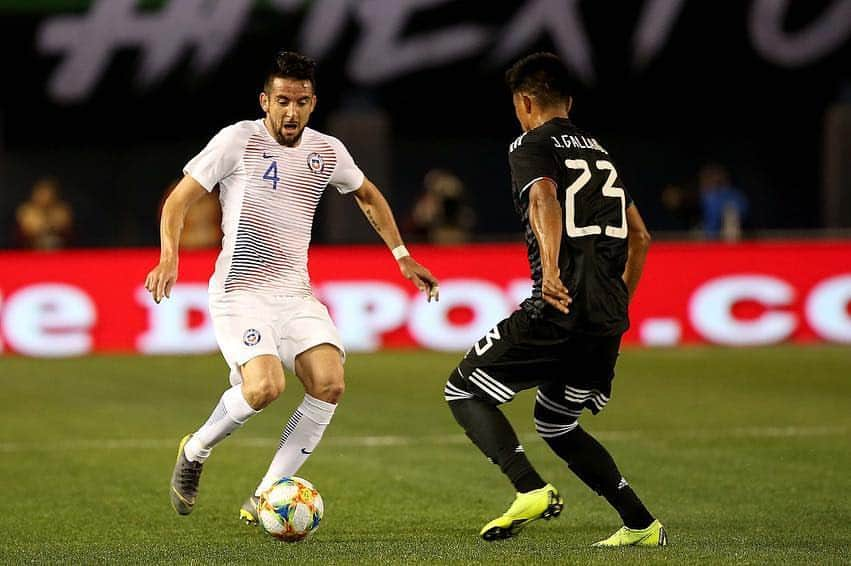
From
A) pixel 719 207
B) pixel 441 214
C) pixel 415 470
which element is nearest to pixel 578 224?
pixel 415 470

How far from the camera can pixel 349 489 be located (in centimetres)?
921

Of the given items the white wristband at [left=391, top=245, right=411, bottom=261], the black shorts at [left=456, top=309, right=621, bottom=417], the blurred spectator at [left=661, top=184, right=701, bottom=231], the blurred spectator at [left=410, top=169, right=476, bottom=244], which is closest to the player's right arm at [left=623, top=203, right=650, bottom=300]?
the black shorts at [left=456, top=309, right=621, bottom=417]

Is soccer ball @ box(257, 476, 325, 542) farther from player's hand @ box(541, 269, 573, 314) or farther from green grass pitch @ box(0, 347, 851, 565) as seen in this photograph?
player's hand @ box(541, 269, 573, 314)

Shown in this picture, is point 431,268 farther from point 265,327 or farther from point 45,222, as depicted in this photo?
point 265,327

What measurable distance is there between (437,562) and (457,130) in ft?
81.3

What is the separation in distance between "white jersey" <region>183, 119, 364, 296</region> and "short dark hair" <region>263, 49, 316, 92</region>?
0.93 feet

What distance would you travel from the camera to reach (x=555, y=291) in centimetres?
677

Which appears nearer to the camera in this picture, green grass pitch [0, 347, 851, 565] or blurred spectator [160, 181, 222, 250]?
green grass pitch [0, 347, 851, 565]

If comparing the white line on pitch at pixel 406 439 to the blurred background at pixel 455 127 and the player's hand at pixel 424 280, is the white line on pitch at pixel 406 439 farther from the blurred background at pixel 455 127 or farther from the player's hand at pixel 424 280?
the blurred background at pixel 455 127

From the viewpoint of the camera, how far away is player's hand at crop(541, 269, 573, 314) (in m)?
6.77

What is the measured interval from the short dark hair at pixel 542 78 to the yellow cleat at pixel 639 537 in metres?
1.81

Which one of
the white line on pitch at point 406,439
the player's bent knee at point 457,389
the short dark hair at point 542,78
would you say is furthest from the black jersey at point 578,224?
the white line on pitch at point 406,439

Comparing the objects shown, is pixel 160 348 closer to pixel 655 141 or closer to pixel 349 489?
pixel 349 489

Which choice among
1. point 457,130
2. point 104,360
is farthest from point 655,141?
point 104,360
